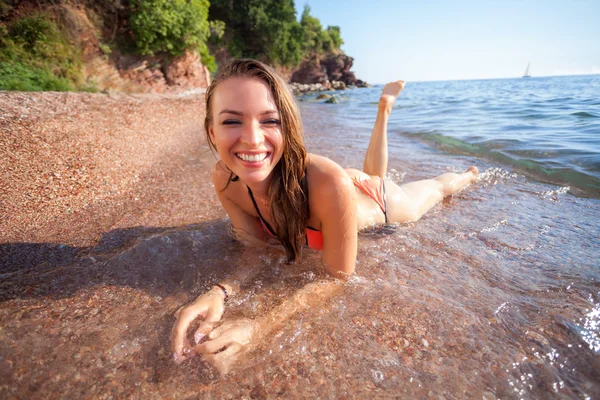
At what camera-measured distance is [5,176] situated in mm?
2799

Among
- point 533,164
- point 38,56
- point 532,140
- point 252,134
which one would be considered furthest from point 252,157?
point 38,56

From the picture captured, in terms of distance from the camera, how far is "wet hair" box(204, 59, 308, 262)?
160 centimetres

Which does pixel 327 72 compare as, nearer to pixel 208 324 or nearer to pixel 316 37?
pixel 316 37

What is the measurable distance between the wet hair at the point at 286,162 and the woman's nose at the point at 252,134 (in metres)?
0.16

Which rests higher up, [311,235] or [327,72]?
[327,72]

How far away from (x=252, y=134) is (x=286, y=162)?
0.29m

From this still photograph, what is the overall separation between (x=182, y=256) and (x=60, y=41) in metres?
9.77

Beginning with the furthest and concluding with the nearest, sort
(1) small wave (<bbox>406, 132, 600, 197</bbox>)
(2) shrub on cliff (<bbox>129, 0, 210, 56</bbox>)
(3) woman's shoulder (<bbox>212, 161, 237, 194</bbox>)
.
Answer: (2) shrub on cliff (<bbox>129, 0, 210, 56</bbox>) < (1) small wave (<bbox>406, 132, 600, 197</bbox>) < (3) woman's shoulder (<bbox>212, 161, 237, 194</bbox>)

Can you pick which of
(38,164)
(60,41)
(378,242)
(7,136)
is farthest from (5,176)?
(60,41)

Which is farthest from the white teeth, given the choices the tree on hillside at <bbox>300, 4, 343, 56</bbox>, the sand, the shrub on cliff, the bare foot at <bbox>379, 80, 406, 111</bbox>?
the tree on hillside at <bbox>300, 4, 343, 56</bbox>

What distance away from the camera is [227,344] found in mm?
1416

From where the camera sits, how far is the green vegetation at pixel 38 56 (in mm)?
6262

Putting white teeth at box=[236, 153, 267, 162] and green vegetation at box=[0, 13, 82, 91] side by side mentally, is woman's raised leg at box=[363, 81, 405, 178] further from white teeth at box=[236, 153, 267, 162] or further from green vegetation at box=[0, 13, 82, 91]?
green vegetation at box=[0, 13, 82, 91]

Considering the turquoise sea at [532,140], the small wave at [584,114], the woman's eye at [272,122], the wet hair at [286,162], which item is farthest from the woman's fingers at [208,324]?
the small wave at [584,114]
